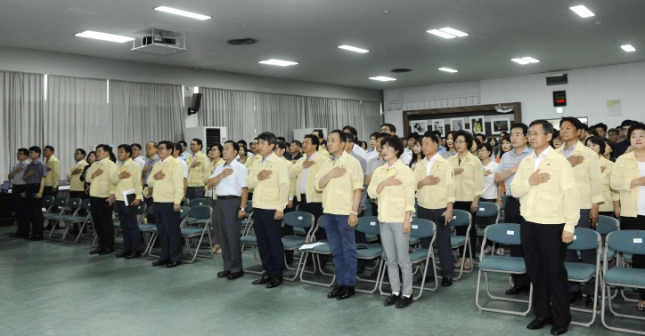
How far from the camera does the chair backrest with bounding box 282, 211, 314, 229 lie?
6047 millimetres

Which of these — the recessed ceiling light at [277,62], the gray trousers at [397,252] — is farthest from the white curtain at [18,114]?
the gray trousers at [397,252]

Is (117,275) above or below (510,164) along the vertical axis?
below

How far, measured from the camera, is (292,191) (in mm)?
7480

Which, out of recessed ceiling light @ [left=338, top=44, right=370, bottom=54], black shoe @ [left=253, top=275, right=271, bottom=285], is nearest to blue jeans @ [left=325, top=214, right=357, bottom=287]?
black shoe @ [left=253, top=275, right=271, bottom=285]

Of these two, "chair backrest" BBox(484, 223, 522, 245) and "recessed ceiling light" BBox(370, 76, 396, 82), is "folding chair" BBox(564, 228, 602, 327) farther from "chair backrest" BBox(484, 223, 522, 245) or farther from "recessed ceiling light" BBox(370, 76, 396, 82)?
"recessed ceiling light" BBox(370, 76, 396, 82)

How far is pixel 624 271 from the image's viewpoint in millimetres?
3967

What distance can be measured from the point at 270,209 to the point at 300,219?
537mm

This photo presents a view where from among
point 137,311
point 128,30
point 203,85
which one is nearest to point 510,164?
point 137,311

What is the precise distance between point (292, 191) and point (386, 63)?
7.11 m

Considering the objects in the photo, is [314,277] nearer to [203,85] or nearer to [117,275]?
[117,275]

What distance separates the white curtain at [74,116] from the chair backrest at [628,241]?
34.9 feet

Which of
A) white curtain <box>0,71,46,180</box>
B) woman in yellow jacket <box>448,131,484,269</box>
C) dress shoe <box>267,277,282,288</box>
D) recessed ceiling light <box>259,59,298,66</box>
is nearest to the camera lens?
dress shoe <box>267,277,282,288</box>

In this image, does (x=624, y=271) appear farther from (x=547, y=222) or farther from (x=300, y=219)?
(x=300, y=219)

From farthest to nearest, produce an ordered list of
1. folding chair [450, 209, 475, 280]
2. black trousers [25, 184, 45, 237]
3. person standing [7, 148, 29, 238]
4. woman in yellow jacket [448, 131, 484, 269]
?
person standing [7, 148, 29, 238]
black trousers [25, 184, 45, 237]
woman in yellow jacket [448, 131, 484, 269]
folding chair [450, 209, 475, 280]
